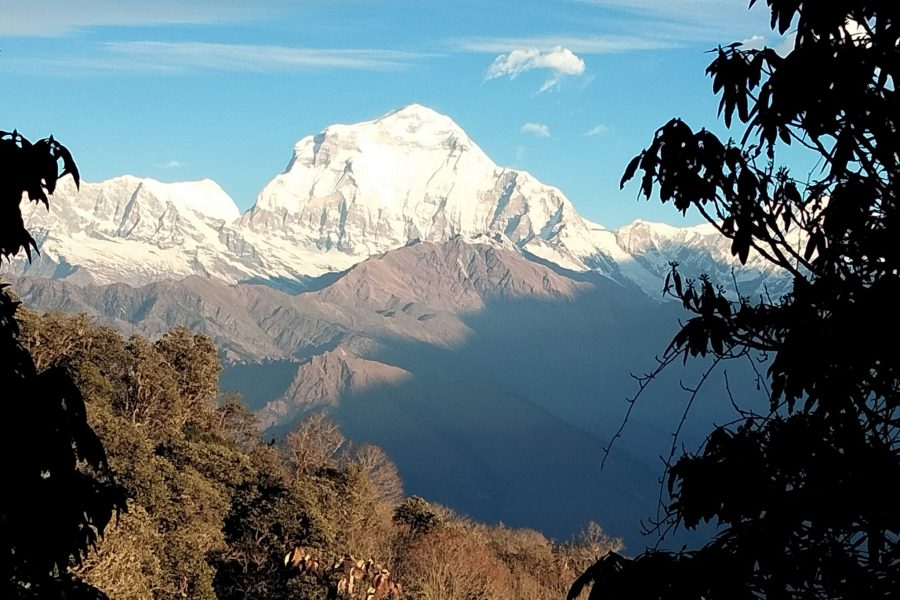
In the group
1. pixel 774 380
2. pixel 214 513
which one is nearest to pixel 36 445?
pixel 774 380

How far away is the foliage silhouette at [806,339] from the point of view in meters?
5.26

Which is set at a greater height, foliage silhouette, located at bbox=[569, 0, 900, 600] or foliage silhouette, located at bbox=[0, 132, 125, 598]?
foliage silhouette, located at bbox=[569, 0, 900, 600]

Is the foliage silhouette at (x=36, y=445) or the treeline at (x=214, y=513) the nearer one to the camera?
the foliage silhouette at (x=36, y=445)

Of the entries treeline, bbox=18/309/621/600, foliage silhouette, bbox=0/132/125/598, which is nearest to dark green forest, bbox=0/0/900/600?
foliage silhouette, bbox=0/132/125/598

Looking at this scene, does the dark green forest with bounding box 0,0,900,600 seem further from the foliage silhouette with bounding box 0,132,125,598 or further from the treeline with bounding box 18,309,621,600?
the treeline with bounding box 18,309,621,600

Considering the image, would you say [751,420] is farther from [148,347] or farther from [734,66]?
[148,347]

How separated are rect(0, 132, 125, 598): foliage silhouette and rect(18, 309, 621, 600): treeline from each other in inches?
480

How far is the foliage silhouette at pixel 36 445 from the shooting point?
505cm

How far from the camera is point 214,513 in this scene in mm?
33000

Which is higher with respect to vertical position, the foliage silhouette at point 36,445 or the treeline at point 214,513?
the treeline at point 214,513

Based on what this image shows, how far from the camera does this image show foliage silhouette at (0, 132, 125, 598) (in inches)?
199

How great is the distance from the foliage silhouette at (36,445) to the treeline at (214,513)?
1220 centimetres

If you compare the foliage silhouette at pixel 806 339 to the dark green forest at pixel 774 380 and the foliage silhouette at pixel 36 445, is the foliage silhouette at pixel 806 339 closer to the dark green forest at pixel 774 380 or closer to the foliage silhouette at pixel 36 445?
the dark green forest at pixel 774 380

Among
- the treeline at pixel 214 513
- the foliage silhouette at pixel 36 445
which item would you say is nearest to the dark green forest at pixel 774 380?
the foliage silhouette at pixel 36 445
